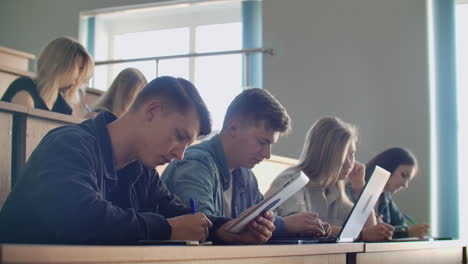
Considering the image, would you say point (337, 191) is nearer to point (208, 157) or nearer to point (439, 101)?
point (208, 157)

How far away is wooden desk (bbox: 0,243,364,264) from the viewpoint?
69cm

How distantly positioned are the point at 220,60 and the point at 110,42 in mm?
1251

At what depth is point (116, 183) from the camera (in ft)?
5.18

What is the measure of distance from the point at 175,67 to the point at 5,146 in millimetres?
4183

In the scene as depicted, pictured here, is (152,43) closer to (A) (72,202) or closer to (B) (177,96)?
(B) (177,96)

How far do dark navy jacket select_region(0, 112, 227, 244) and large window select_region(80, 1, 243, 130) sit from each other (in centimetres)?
415

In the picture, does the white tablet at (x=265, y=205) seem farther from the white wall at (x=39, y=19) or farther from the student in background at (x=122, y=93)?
the white wall at (x=39, y=19)

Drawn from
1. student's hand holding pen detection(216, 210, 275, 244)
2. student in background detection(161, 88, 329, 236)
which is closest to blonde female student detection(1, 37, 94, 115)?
student in background detection(161, 88, 329, 236)

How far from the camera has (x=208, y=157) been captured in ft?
6.84

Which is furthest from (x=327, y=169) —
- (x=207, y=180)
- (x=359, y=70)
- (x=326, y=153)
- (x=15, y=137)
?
(x=359, y=70)

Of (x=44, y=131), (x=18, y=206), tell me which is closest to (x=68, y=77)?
(x=44, y=131)

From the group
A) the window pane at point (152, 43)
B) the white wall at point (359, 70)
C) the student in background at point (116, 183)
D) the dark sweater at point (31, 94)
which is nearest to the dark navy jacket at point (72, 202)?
the student in background at point (116, 183)

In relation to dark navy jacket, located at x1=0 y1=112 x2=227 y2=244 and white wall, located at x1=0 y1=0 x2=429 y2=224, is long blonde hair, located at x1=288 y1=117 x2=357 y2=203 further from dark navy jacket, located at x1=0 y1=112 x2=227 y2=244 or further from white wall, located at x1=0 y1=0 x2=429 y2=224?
white wall, located at x1=0 y1=0 x2=429 y2=224

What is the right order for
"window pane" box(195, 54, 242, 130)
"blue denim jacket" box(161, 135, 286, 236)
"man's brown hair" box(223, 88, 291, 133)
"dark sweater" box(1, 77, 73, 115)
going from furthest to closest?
"window pane" box(195, 54, 242, 130) < "dark sweater" box(1, 77, 73, 115) < "man's brown hair" box(223, 88, 291, 133) < "blue denim jacket" box(161, 135, 286, 236)
